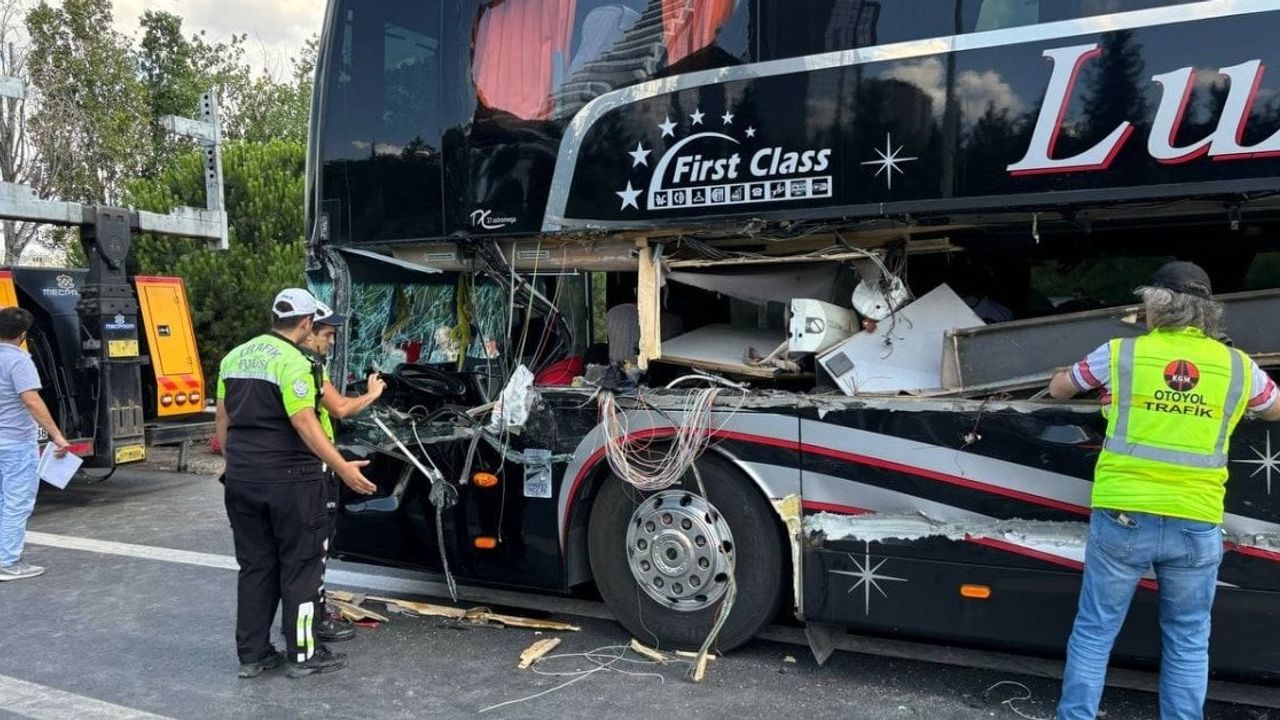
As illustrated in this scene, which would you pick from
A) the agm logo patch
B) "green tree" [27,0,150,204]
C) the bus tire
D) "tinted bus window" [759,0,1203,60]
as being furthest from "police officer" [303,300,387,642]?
"green tree" [27,0,150,204]

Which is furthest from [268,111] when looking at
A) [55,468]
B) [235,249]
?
[55,468]

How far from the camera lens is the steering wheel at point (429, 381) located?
572cm

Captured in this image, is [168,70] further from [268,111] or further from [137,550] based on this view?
[137,550]

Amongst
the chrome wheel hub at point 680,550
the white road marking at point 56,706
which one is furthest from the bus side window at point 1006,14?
the white road marking at point 56,706

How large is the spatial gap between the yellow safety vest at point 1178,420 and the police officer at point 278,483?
132 inches

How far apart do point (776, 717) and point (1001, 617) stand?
3.39 feet

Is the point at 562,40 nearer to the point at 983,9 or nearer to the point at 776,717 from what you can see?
the point at 983,9

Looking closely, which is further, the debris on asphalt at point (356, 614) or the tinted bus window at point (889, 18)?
the debris on asphalt at point (356, 614)

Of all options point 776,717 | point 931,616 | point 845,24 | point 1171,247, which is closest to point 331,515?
point 776,717

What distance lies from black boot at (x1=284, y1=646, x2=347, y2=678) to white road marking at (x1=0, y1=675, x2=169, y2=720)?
0.60 m

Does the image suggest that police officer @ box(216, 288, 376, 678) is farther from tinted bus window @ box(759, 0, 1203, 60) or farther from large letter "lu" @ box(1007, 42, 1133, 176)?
large letter "lu" @ box(1007, 42, 1133, 176)

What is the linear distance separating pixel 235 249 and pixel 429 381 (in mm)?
9025

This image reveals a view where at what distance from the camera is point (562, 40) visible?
16.2ft

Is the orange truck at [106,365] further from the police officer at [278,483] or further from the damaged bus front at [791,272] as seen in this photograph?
the police officer at [278,483]
